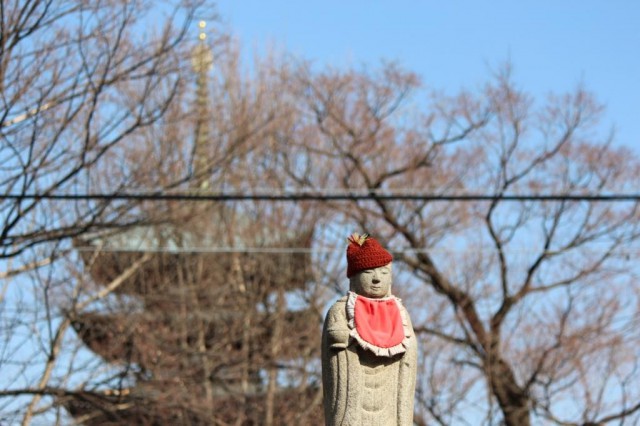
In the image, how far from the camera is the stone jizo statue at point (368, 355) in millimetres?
10219

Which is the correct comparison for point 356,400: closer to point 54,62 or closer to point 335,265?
point 54,62

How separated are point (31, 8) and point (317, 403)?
14592 mm

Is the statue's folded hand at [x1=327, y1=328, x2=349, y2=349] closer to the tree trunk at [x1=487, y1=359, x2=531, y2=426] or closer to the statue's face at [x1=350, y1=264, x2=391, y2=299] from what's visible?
the statue's face at [x1=350, y1=264, x2=391, y2=299]

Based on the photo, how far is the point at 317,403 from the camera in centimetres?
2870

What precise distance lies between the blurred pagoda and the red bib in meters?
13.2

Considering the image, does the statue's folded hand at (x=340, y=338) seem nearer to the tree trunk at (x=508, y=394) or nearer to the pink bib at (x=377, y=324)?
the pink bib at (x=377, y=324)

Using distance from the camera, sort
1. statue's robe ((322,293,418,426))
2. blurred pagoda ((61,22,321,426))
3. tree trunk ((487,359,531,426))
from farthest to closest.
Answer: tree trunk ((487,359,531,426)) → blurred pagoda ((61,22,321,426)) → statue's robe ((322,293,418,426))

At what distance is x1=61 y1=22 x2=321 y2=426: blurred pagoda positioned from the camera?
24.8m

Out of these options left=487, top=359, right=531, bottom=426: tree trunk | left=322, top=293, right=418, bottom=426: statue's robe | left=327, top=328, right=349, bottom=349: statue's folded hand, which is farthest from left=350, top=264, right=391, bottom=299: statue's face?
left=487, top=359, right=531, bottom=426: tree trunk

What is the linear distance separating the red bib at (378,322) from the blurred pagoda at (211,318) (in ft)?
43.3

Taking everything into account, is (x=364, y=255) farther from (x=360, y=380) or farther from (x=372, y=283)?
(x=360, y=380)

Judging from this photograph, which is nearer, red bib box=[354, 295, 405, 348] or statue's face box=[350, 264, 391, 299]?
red bib box=[354, 295, 405, 348]

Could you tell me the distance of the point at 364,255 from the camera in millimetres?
10469

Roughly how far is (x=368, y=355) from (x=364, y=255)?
2.59 feet
